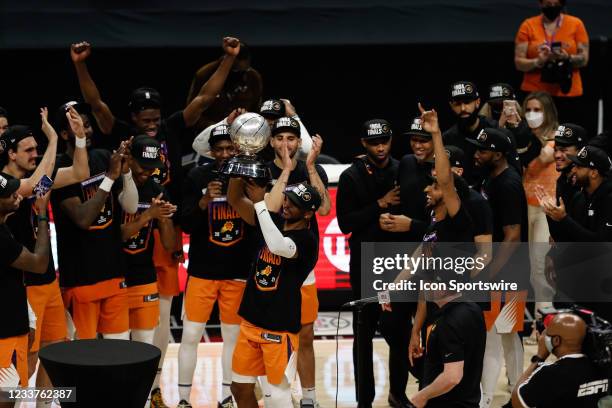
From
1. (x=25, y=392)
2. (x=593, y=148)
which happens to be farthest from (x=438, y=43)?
(x=25, y=392)

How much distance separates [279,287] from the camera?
7.32 metres

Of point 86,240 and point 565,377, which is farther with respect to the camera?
point 86,240

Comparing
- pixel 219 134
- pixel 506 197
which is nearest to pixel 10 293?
pixel 219 134

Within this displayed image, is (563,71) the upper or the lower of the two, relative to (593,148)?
upper

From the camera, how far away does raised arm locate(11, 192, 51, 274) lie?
682 cm

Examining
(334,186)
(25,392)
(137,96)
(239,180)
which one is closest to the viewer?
(25,392)

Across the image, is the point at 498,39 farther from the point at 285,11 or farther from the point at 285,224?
the point at 285,224

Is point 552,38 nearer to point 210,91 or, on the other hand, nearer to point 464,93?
point 464,93

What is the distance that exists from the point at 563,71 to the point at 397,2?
2487 mm

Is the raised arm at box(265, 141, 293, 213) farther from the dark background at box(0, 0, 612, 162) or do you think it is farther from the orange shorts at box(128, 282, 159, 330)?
the dark background at box(0, 0, 612, 162)

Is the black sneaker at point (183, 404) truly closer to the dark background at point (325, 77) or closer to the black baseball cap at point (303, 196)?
the black baseball cap at point (303, 196)

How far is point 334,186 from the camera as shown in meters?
10.7

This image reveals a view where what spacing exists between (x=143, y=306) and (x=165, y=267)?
456 mm

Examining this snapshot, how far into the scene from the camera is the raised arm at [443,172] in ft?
23.6
